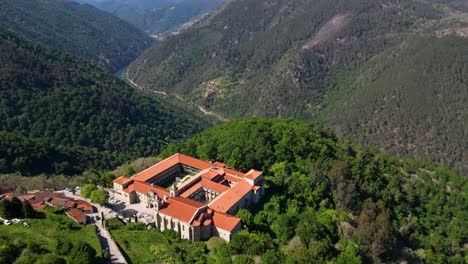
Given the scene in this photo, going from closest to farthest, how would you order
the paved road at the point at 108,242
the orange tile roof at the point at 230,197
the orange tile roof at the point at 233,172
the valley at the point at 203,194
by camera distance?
the paved road at the point at 108,242 → the valley at the point at 203,194 → the orange tile roof at the point at 230,197 → the orange tile roof at the point at 233,172

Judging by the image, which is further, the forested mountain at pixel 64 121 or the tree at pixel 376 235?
the forested mountain at pixel 64 121

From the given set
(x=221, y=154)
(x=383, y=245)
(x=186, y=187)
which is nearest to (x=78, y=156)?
(x=221, y=154)

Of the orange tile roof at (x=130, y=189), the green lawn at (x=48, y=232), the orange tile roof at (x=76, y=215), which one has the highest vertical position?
the green lawn at (x=48, y=232)

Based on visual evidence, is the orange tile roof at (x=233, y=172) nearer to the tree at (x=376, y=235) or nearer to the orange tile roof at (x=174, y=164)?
the orange tile roof at (x=174, y=164)

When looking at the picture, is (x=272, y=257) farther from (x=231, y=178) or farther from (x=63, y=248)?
(x=63, y=248)

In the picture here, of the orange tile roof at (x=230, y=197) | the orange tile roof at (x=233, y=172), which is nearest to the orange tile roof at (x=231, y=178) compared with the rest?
the orange tile roof at (x=233, y=172)

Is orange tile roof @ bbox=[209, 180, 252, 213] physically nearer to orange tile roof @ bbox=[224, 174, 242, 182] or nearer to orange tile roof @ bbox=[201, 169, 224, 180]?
orange tile roof @ bbox=[224, 174, 242, 182]
